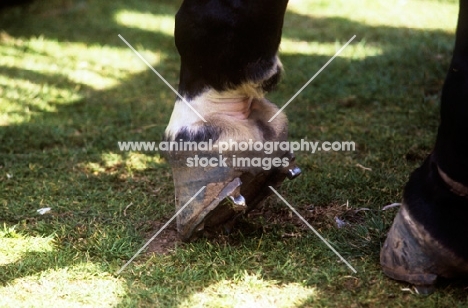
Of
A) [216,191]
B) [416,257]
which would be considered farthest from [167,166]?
[416,257]

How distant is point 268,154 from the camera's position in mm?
2195

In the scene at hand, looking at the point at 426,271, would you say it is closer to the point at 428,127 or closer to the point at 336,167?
the point at 336,167

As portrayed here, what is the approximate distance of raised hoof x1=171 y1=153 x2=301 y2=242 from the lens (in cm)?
213

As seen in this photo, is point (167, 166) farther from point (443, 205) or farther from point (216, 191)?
point (443, 205)

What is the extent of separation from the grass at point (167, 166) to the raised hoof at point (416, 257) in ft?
0.15

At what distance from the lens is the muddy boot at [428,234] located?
1.89 metres

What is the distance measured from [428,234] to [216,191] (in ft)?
2.06

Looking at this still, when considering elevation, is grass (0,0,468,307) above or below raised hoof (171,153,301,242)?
below

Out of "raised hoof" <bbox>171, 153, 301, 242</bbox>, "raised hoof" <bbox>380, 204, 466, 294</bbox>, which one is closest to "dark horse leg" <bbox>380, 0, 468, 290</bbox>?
"raised hoof" <bbox>380, 204, 466, 294</bbox>

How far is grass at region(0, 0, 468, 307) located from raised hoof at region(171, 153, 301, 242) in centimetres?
9

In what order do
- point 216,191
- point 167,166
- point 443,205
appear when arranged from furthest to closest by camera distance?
point 167,166
point 216,191
point 443,205

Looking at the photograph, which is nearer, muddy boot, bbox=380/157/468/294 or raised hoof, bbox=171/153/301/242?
muddy boot, bbox=380/157/468/294

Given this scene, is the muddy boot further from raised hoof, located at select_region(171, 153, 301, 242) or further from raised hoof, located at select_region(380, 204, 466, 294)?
raised hoof, located at select_region(171, 153, 301, 242)

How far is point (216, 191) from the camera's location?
2.14 metres
